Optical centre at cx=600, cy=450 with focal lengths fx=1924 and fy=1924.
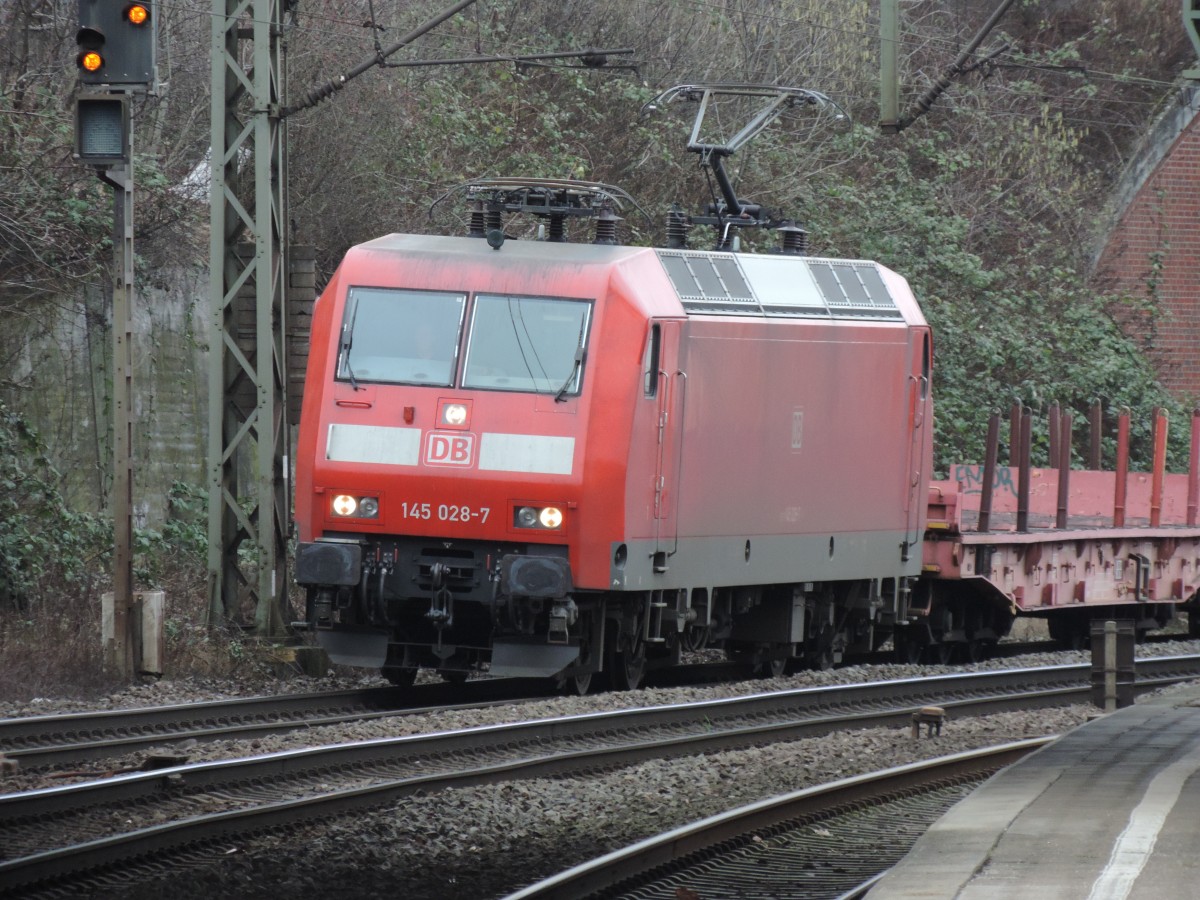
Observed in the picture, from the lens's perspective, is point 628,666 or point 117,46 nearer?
point 117,46

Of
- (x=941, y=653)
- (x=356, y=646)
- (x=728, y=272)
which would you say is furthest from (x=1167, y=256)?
(x=356, y=646)

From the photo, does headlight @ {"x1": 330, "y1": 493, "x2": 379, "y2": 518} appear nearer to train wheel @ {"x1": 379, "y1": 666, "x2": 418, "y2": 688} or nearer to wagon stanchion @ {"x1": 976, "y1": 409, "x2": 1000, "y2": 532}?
train wheel @ {"x1": 379, "y1": 666, "x2": 418, "y2": 688}

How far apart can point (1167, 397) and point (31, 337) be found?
1905 centimetres

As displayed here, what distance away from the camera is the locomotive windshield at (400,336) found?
1380cm

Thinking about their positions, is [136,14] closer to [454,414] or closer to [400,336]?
[400,336]

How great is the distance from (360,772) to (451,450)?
3.56 m

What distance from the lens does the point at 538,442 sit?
13.4 m

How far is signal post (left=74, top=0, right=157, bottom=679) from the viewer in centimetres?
1305

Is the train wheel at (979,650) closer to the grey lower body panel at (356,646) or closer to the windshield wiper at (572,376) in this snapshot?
the windshield wiper at (572,376)

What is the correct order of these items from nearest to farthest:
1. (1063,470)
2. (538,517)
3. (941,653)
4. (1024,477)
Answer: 1. (538,517)
2. (941,653)
3. (1024,477)
4. (1063,470)

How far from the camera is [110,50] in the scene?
1308cm

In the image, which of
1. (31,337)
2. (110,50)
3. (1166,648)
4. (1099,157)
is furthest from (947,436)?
(110,50)

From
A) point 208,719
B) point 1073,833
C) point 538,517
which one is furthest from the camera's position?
point 538,517

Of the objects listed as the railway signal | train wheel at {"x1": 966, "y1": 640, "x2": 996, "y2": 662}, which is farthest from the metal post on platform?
the railway signal
